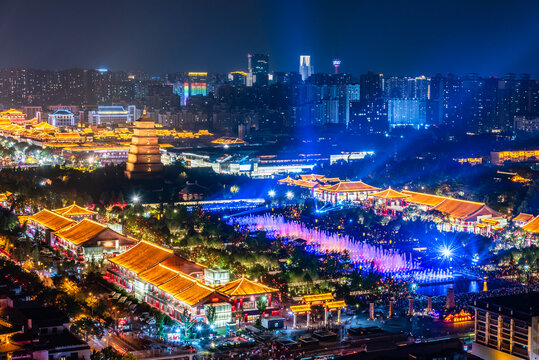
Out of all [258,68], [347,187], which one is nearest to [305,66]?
[258,68]

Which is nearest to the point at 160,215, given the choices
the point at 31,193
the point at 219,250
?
the point at 31,193

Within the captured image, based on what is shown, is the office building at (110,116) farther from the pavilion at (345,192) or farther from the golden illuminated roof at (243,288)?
the golden illuminated roof at (243,288)

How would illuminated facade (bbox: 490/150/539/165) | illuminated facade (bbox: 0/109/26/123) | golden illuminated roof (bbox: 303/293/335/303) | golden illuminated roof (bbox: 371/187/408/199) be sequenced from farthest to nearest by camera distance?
1. illuminated facade (bbox: 0/109/26/123)
2. illuminated facade (bbox: 490/150/539/165)
3. golden illuminated roof (bbox: 371/187/408/199)
4. golden illuminated roof (bbox: 303/293/335/303)

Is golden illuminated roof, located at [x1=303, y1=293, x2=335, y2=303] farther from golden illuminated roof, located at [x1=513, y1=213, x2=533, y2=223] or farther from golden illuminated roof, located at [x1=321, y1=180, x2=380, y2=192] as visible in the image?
golden illuminated roof, located at [x1=321, y1=180, x2=380, y2=192]

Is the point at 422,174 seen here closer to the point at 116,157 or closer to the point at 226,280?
the point at 116,157

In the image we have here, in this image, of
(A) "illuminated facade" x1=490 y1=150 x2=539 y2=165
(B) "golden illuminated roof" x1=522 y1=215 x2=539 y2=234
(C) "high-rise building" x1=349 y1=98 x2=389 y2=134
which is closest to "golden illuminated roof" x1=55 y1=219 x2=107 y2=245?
(B) "golden illuminated roof" x1=522 y1=215 x2=539 y2=234

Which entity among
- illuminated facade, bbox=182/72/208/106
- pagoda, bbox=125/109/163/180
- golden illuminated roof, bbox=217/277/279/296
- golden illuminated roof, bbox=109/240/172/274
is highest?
illuminated facade, bbox=182/72/208/106
